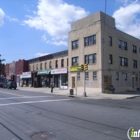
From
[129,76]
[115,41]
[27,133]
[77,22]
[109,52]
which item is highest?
[77,22]

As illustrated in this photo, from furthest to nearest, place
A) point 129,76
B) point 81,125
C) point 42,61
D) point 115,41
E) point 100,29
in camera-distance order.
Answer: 1. point 42,61
2. point 129,76
3. point 115,41
4. point 100,29
5. point 81,125

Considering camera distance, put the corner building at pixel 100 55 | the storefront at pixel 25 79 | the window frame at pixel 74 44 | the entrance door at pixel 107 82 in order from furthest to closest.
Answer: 1. the storefront at pixel 25 79
2. the window frame at pixel 74 44
3. the corner building at pixel 100 55
4. the entrance door at pixel 107 82

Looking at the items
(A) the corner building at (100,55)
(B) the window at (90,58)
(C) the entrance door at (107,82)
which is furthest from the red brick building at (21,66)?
(C) the entrance door at (107,82)

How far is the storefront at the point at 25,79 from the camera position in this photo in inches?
2002

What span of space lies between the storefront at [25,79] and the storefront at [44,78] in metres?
3.79

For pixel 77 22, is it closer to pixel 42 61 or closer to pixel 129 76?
pixel 129 76

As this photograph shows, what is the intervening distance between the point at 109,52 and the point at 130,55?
25.0ft

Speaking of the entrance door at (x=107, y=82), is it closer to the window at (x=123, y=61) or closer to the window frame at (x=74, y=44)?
the window at (x=123, y=61)

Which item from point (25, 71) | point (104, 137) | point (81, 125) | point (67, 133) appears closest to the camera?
point (104, 137)

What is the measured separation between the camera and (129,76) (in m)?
34.2

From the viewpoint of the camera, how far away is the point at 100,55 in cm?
2806

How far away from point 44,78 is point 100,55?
69.1 ft

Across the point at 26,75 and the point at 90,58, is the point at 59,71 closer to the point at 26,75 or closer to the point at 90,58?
the point at 90,58

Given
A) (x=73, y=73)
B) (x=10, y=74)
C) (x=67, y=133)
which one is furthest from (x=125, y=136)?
(x=10, y=74)
